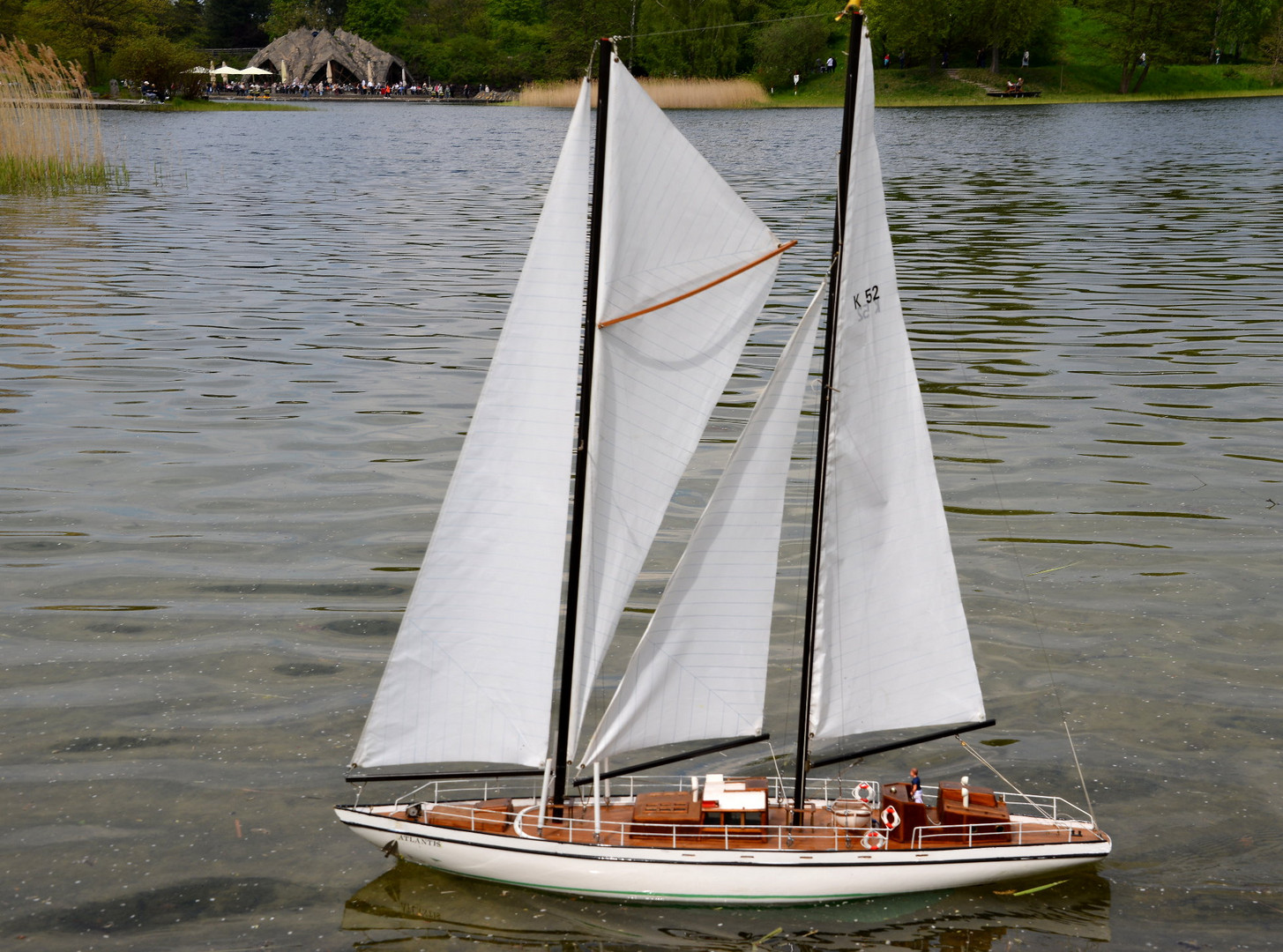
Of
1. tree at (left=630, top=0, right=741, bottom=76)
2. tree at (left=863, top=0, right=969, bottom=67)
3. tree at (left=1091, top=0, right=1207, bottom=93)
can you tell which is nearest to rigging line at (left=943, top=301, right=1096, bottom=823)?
tree at (left=630, top=0, right=741, bottom=76)

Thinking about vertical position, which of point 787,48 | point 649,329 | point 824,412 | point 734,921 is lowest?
point 734,921

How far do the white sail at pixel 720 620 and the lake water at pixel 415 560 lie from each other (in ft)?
6.71

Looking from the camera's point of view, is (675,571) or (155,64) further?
(155,64)

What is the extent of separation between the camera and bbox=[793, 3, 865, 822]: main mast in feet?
42.5

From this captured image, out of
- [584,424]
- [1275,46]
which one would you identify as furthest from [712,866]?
[1275,46]

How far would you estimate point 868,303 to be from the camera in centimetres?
1354

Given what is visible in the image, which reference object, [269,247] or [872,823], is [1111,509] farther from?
[269,247]

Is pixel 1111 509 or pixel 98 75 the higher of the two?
pixel 98 75

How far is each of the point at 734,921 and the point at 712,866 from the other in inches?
30.9

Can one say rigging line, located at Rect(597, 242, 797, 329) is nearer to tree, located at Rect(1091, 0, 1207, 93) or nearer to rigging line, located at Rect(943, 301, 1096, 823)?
rigging line, located at Rect(943, 301, 1096, 823)

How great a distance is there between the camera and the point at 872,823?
44.5 ft

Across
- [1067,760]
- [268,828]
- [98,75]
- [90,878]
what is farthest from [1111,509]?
[98,75]

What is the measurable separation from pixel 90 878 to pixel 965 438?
829 inches

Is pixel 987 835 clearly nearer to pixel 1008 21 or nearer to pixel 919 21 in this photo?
pixel 919 21
